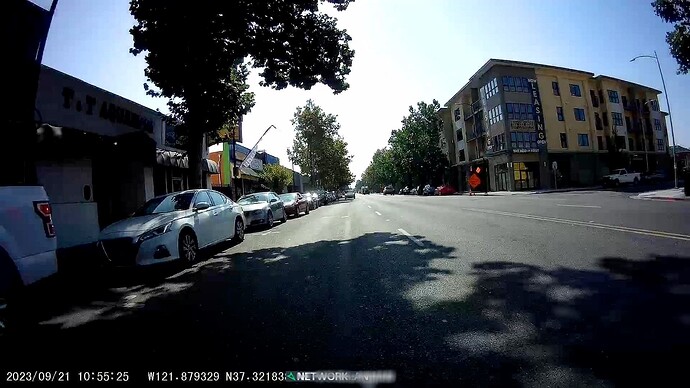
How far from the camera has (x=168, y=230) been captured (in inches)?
277

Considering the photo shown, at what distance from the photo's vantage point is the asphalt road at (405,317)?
284 centimetres

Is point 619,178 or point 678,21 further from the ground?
point 678,21

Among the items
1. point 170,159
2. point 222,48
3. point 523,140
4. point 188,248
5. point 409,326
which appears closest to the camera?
point 409,326

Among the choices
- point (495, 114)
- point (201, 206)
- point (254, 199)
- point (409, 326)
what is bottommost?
point (409, 326)

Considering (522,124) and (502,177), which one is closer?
(522,124)

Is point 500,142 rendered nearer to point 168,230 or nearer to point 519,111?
point 519,111

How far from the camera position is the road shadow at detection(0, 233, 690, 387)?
110 inches

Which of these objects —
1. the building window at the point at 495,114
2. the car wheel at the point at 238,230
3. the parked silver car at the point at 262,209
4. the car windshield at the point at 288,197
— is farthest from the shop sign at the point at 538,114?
the car wheel at the point at 238,230

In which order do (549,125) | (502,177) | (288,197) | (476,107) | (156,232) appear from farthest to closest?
(476,107) → (502,177) → (549,125) → (288,197) → (156,232)

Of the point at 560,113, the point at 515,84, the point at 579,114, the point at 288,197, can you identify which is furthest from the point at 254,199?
the point at 579,114

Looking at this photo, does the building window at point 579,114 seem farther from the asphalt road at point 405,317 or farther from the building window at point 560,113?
the asphalt road at point 405,317

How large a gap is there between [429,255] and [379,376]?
4.64 meters

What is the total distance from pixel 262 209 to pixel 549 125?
4152 cm

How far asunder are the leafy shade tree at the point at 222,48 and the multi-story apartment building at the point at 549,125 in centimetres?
3302
